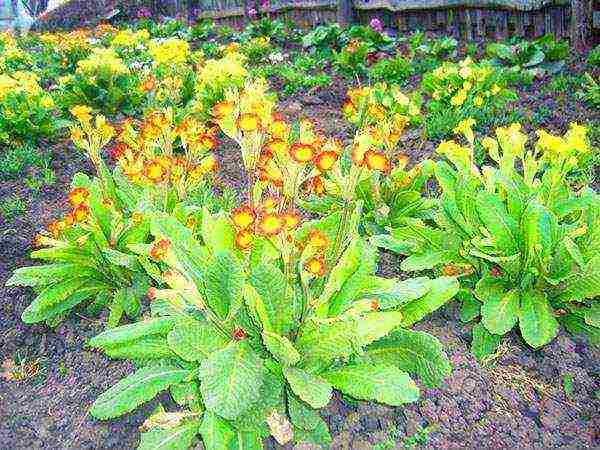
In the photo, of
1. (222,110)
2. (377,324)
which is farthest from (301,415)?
(222,110)

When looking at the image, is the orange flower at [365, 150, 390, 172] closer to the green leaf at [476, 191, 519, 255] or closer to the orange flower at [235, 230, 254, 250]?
the orange flower at [235, 230, 254, 250]

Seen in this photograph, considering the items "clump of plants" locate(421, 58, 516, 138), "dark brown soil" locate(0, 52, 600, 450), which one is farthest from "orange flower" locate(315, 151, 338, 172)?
"clump of plants" locate(421, 58, 516, 138)

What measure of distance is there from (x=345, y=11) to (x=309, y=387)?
8.74 meters

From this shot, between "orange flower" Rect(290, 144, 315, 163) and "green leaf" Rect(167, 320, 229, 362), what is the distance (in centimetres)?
74

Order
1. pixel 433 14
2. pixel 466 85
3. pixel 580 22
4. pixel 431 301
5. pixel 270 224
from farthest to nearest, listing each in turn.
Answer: pixel 433 14, pixel 580 22, pixel 466 85, pixel 431 301, pixel 270 224

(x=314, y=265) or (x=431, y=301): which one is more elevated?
(x=314, y=265)

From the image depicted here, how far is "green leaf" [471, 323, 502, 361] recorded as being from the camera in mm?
2875

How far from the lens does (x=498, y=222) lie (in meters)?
2.97

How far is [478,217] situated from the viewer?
3131mm

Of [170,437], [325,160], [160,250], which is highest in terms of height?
[325,160]

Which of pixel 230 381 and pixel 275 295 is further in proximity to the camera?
pixel 275 295

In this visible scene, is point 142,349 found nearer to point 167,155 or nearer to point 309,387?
point 309,387

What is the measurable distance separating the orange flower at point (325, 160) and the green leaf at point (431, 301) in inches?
31.3

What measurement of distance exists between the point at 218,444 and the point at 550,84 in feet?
16.1
